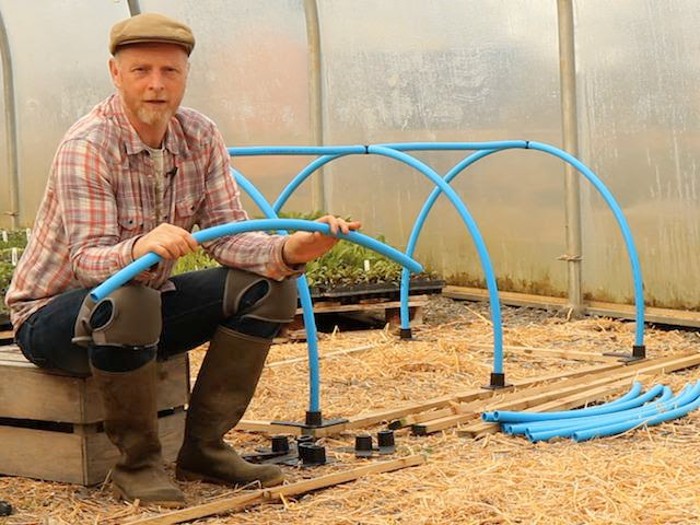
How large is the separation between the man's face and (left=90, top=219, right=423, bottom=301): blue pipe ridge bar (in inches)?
14.7

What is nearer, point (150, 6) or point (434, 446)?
point (434, 446)

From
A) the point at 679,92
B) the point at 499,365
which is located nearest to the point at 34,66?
the point at 679,92

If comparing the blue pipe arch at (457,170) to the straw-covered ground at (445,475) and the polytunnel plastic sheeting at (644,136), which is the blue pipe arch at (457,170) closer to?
the straw-covered ground at (445,475)

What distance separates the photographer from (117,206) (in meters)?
3.71

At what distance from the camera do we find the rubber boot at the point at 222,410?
3.85m

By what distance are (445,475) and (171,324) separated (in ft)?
3.15

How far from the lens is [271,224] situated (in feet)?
11.7

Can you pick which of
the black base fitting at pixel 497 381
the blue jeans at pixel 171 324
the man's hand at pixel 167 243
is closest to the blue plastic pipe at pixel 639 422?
the black base fitting at pixel 497 381

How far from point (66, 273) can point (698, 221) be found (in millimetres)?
4313

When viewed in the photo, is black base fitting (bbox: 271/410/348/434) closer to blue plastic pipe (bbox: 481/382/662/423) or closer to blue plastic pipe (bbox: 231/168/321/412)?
blue plastic pipe (bbox: 231/168/321/412)

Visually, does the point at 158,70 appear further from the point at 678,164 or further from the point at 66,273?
the point at 678,164

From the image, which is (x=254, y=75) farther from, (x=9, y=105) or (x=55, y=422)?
(x=55, y=422)

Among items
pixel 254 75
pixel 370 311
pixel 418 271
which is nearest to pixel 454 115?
pixel 370 311

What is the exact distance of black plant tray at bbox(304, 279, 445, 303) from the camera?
7121 millimetres
